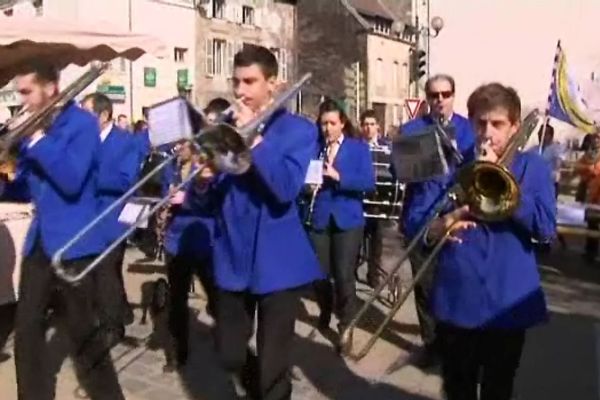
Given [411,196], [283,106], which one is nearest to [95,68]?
[283,106]

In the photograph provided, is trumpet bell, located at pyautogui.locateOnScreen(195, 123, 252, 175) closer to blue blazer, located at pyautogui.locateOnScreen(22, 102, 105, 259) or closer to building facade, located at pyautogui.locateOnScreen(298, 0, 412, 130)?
blue blazer, located at pyautogui.locateOnScreen(22, 102, 105, 259)

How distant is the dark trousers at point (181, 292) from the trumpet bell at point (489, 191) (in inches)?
107

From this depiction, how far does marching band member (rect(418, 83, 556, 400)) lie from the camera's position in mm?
4266

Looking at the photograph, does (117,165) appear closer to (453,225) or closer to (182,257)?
(182,257)

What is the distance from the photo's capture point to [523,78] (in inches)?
1938

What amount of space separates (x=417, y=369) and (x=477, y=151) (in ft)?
9.57

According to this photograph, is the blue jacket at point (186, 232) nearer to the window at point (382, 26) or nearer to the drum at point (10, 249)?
the drum at point (10, 249)

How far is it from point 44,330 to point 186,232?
1406 mm

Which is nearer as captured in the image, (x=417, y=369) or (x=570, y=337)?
(x=417, y=369)

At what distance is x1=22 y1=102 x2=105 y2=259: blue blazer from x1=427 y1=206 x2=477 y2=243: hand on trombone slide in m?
1.68

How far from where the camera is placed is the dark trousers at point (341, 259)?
7.71m

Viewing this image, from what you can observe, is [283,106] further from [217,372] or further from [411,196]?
[217,372]

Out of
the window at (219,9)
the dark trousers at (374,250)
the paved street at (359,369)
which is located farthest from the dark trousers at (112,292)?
the window at (219,9)

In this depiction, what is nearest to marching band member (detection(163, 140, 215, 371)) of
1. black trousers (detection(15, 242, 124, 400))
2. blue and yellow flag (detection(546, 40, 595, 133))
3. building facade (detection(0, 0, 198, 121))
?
black trousers (detection(15, 242, 124, 400))
